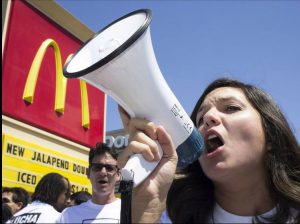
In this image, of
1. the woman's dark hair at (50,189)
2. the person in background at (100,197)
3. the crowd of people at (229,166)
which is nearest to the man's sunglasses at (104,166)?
the person in background at (100,197)

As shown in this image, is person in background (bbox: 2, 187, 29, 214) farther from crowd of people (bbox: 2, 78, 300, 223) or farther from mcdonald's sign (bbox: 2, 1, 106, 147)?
crowd of people (bbox: 2, 78, 300, 223)

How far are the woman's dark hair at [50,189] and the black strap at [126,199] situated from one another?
114 inches

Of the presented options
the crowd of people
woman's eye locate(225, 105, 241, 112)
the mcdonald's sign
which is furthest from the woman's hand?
the mcdonald's sign

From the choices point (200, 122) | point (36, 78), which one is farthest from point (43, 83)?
point (200, 122)

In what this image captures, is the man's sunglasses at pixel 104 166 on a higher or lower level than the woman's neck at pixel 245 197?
higher

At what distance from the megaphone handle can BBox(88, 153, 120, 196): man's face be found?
2.25 metres

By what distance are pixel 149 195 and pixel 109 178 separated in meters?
2.35

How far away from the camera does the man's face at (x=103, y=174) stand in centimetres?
340

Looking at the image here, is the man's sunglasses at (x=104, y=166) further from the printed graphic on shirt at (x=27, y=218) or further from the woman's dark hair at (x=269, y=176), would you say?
the woman's dark hair at (x=269, y=176)

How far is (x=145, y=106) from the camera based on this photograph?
1302mm

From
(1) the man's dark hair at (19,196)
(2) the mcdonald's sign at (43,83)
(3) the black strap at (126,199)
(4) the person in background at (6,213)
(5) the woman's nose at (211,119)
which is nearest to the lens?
(3) the black strap at (126,199)

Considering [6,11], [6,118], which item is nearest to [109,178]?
[6,118]

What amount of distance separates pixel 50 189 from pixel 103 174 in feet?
2.58

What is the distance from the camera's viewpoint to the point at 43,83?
335 inches
